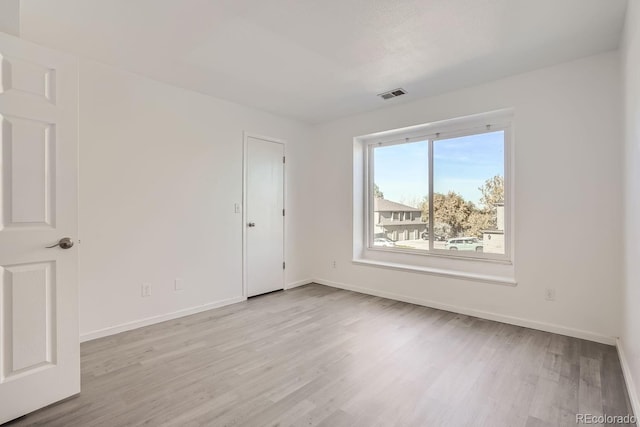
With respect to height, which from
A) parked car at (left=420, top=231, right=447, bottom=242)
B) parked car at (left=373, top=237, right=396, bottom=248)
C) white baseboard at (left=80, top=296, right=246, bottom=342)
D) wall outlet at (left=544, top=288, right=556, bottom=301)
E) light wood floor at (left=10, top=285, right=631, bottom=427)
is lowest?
light wood floor at (left=10, top=285, right=631, bottom=427)

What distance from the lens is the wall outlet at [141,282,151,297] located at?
316cm

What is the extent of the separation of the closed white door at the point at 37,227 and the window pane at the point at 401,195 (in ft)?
11.9

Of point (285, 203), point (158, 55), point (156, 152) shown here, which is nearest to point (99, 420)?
point (156, 152)

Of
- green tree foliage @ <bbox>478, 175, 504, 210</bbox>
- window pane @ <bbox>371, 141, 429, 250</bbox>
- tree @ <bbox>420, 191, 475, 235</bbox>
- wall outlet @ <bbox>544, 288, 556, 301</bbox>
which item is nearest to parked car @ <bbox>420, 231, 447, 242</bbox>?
window pane @ <bbox>371, 141, 429, 250</bbox>

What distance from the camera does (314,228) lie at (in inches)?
199

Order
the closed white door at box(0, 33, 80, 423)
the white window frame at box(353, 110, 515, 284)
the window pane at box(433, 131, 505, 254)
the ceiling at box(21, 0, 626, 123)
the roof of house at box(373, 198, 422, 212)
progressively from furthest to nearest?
the roof of house at box(373, 198, 422, 212), the window pane at box(433, 131, 505, 254), the white window frame at box(353, 110, 515, 284), the ceiling at box(21, 0, 626, 123), the closed white door at box(0, 33, 80, 423)

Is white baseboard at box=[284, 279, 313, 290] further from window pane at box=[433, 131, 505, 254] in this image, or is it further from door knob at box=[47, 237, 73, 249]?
door knob at box=[47, 237, 73, 249]

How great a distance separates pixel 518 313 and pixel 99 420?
3526mm

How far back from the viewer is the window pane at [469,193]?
11.6 ft

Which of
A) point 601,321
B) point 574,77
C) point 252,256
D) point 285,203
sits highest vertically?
point 574,77

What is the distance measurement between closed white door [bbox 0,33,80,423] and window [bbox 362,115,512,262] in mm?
3575

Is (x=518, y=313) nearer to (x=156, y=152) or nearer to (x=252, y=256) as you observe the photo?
(x=252, y=256)

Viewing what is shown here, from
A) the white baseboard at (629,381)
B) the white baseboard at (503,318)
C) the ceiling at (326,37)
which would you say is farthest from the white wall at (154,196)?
the white baseboard at (629,381)

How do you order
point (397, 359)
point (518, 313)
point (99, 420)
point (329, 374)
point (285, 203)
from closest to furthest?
point (99, 420), point (329, 374), point (397, 359), point (518, 313), point (285, 203)
